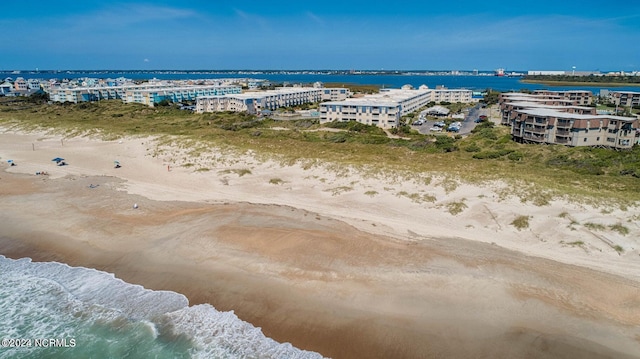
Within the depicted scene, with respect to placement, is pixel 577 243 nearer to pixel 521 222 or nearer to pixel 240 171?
pixel 521 222

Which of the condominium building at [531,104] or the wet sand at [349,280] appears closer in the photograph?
the wet sand at [349,280]

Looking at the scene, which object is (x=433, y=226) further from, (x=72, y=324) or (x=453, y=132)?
(x=453, y=132)

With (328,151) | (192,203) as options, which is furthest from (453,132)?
(192,203)

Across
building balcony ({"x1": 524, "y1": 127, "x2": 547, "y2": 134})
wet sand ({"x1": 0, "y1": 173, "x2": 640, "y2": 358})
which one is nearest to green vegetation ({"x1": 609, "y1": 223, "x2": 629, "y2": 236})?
wet sand ({"x1": 0, "y1": 173, "x2": 640, "y2": 358})

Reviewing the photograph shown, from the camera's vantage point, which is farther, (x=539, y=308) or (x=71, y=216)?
(x=71, y=216)

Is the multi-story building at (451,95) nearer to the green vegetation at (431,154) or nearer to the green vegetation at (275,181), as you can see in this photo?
the green vegetation at (431,154)

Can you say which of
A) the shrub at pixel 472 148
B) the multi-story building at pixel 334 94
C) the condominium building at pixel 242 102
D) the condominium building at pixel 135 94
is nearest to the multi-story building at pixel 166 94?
the condominium building at pixel 135 94

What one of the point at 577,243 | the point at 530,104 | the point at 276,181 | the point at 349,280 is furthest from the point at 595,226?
the point at 530,104
